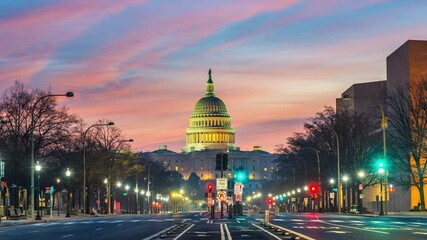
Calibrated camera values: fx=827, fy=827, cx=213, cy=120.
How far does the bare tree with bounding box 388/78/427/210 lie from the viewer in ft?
284

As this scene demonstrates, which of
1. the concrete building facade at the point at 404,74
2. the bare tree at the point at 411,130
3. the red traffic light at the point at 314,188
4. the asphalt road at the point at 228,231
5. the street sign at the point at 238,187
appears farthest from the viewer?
the red traffic light at the point at 314,188

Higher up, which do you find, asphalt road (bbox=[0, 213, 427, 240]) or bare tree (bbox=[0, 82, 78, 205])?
bare tree (bbox=[0, 82, 78, 205])

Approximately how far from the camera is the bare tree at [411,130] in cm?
8650

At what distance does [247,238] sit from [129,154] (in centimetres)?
8680

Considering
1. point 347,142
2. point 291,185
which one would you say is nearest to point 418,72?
point 347,142

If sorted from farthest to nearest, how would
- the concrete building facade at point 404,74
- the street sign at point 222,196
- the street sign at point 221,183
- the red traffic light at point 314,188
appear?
the red traffic light at point 314,188
the concrete building facade at point 404,74
the street sign at point 222,196
the street sign at point 221,183

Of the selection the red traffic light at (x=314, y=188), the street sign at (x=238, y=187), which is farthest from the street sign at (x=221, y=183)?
the red traffic light at (x=314, y=188)

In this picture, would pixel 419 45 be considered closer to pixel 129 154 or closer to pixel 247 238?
pixel 129 154

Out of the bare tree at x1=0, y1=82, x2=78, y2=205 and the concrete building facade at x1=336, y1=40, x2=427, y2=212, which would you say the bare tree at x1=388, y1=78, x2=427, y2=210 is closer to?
the concrete building facade at x1=336, y1=40, x2=427, y2=212

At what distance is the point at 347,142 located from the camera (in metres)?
103

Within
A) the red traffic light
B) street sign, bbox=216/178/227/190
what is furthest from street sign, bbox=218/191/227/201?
the red traffic light

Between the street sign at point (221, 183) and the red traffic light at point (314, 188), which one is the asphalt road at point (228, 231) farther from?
the red traffic light at point (314, 188)

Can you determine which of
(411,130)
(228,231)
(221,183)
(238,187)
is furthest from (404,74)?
(228,231)

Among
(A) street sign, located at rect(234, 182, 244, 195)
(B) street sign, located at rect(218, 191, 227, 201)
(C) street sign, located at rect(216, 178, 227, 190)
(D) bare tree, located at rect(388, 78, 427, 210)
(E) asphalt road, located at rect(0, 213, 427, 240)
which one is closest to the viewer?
(E) asphalt road, located at rect(0, 213, 427, 240)
